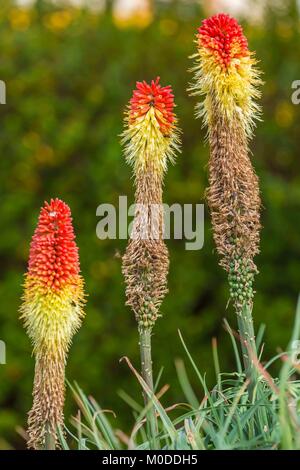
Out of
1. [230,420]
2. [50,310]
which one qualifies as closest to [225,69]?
[50,310]

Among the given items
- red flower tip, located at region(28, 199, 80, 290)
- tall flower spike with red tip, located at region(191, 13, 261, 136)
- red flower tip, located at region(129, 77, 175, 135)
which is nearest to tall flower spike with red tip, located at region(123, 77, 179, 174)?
red flower tip, located at region(129, 77, 175, 135)

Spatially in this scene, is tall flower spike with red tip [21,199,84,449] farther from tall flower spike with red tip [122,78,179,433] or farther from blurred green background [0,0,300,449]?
blurred green background [0,0,300,449]

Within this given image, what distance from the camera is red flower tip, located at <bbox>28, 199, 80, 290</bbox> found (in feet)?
10.1

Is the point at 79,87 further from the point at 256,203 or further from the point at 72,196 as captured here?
the point at 256,203

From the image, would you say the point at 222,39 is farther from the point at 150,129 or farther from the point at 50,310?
the point at 50,310

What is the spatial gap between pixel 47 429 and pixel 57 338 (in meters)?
0.32

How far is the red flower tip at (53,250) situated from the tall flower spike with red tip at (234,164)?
0.59 meters

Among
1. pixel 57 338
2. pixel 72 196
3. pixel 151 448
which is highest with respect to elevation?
pixel 72 196

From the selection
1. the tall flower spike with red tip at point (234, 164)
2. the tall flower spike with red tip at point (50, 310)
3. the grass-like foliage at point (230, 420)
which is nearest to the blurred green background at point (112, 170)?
the grass-like foliage at point (230, 420)

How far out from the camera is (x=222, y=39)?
3.29m

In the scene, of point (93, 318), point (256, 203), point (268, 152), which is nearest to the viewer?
point (256, 203)
